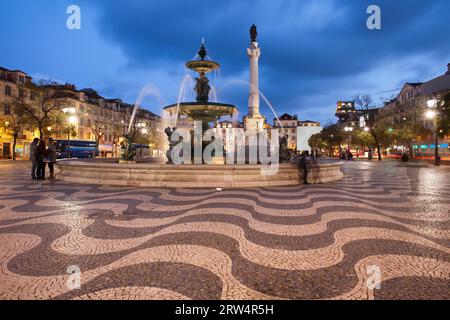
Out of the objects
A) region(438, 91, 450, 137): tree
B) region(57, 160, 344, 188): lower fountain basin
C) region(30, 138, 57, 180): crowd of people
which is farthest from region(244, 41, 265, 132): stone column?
region(438, 91, 450, 137): tree

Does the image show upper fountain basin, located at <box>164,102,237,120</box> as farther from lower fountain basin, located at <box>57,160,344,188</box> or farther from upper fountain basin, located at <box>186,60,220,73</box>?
lower fountain basin, located at <box>57,160,344,188</box>

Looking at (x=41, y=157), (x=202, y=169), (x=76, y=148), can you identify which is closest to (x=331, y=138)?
(x=76, y=148)

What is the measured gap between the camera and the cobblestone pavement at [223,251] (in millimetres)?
2684

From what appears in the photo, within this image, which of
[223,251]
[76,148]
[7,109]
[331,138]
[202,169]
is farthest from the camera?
[331,138]

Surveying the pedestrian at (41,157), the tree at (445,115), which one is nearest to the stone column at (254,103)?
the pedestrian at (41,157)

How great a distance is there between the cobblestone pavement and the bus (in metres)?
42.1

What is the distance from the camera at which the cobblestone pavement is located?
106 inches

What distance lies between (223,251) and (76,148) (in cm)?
5051

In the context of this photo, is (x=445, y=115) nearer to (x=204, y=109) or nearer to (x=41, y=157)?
(x=204, y=109)

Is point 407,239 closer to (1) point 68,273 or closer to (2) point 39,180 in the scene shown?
(1) point 68,273

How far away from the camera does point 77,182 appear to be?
474 inches

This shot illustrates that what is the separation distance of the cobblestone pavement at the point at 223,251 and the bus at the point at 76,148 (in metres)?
42.1

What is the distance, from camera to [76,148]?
4656 cm

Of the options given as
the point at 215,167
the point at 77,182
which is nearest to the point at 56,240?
the point at 215,167
